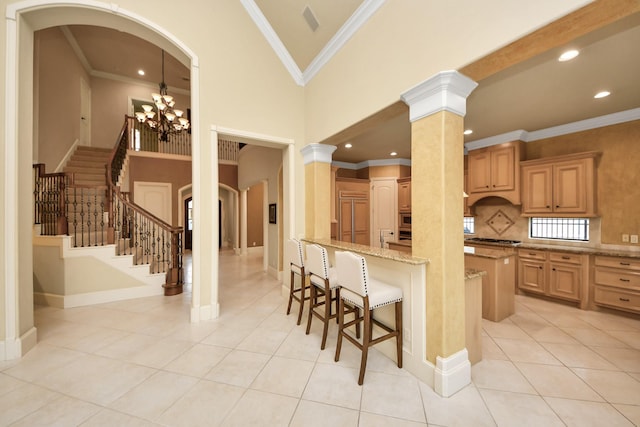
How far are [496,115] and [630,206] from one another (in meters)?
2.32

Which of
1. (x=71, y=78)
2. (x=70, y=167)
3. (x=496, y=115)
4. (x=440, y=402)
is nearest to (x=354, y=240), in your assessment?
(x=496, y=115)

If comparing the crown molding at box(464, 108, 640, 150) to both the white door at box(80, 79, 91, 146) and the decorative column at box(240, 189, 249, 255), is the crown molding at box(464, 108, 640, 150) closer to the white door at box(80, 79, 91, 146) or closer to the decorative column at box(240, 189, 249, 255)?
the decorative column at box(240, 189, 249, 255)

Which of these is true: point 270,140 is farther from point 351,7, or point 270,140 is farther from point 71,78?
point 71,78

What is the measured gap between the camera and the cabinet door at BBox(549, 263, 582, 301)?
11.9 ft

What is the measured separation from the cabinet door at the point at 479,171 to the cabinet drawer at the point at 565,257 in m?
1.51

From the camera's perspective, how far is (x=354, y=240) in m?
6.35

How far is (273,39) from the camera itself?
375cm

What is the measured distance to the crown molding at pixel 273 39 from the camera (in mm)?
3555

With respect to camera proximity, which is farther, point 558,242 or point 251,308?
point 558,242

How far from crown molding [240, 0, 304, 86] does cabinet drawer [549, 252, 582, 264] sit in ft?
16.2

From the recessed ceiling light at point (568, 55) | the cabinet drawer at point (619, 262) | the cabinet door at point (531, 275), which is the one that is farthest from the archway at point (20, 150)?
the cabinet drawer at point (619, 262)

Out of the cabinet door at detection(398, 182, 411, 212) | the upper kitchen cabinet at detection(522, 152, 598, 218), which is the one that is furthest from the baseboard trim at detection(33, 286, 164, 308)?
the upper kitchen cabinet at detection(522, 152, 598, 218)

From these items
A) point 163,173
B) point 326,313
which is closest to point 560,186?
point 326,313

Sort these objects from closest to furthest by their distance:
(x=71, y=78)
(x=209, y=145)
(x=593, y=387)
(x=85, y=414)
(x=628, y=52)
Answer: (x=85, y=414) < (x=593, y=387) < (x=628, y=52) < (x=209, y=145) < (x=71, y=78)
